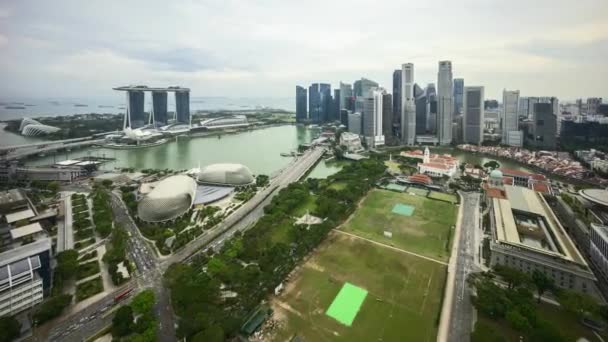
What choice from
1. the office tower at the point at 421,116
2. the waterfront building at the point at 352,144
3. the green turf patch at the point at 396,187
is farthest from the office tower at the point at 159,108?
the green turf patch at the point at 396,187

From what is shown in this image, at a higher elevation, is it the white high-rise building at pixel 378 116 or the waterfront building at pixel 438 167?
the white high-rise building at pixel 378 116

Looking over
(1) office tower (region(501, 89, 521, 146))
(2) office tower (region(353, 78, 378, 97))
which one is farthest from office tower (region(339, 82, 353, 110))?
(1) office tower (region(501, 89, 521, 146))

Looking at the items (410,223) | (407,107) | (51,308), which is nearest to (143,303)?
(51,308)

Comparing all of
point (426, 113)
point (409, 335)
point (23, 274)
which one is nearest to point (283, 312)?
point (409, 335)

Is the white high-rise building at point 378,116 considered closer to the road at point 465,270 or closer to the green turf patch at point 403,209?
the road at point 465,270

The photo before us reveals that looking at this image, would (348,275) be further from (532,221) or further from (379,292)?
(532,221)

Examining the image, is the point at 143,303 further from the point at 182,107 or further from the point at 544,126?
the point at 182,107

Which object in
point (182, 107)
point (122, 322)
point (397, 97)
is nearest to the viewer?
point (122, 322)
